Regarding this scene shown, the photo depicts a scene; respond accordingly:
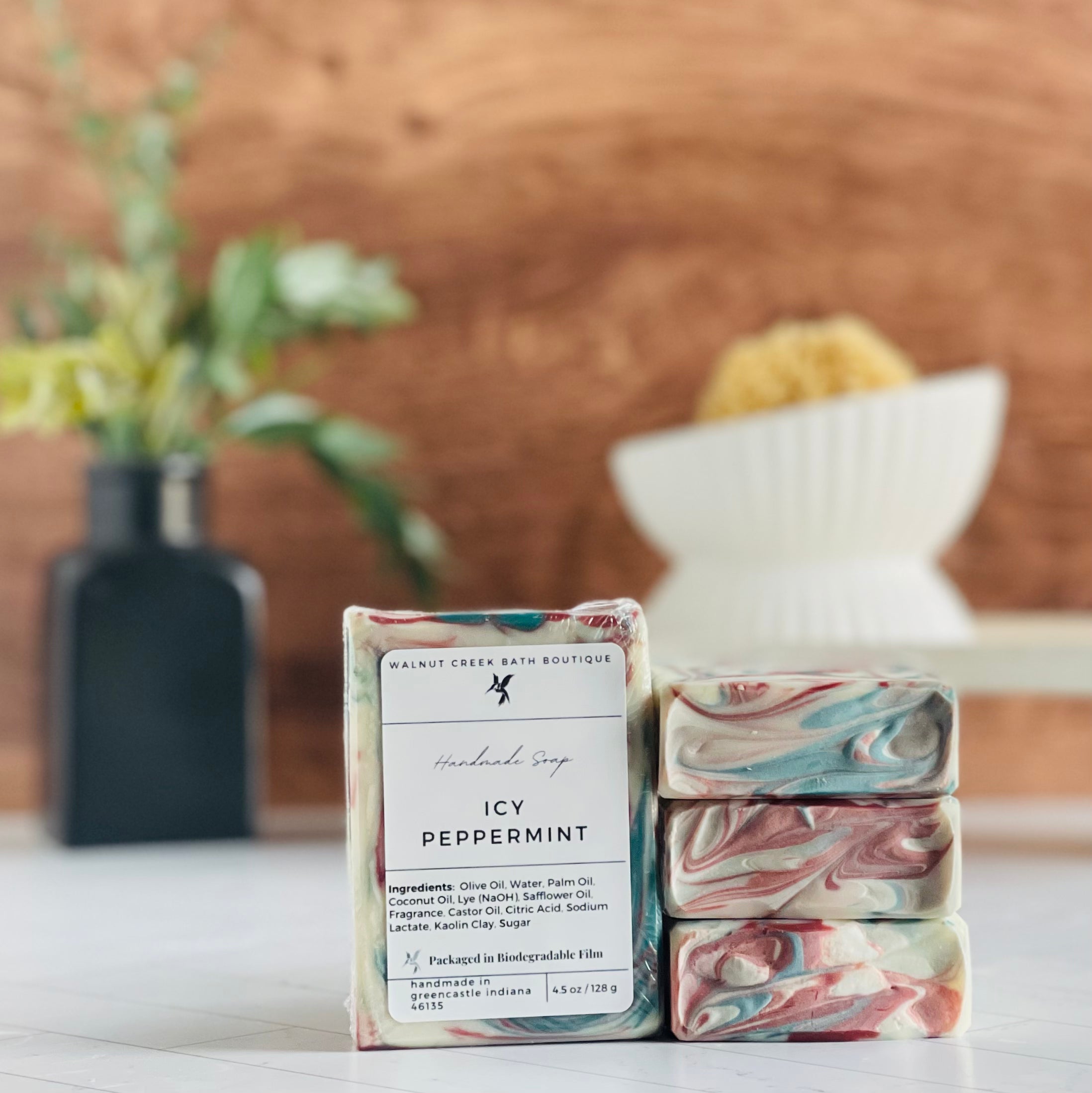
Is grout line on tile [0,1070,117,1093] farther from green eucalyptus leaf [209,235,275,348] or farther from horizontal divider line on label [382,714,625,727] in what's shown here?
green eucalyptus leaf [209,235,275,348]

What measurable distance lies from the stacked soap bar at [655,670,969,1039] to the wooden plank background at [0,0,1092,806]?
28.0 inches

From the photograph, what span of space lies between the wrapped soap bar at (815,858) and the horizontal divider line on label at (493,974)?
3 cm

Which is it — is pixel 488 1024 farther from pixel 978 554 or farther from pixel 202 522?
pixel 978 554

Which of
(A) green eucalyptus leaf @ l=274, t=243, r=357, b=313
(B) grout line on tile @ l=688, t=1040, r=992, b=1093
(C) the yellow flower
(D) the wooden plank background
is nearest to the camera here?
(B) grout line on tile @ l=688, t=1040, r=992, b=1093

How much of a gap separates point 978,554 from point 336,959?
2.39 ft

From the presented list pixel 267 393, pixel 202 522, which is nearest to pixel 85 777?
pixel 202 522

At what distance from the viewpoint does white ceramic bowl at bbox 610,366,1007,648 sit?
3.21ft

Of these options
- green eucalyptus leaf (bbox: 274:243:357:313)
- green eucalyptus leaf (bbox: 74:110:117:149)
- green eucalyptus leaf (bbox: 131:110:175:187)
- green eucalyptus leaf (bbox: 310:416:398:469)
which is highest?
green eucalyptus leaf (bbox: 74:110:117:149)

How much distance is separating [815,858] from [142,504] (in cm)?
65

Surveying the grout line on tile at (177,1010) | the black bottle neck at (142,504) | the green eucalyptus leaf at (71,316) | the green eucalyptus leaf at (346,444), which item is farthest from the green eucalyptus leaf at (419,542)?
the grout line on tile at (177,1010)

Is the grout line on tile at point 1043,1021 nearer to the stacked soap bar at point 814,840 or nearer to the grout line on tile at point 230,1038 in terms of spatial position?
the stacked soap bar at point 814,840

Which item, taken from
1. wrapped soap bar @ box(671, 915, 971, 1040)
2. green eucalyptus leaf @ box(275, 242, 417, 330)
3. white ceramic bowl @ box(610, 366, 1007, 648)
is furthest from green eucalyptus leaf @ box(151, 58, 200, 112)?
wrapped soap bar @ box(671, 915, 971, 1040)

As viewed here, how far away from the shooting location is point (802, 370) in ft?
3.32

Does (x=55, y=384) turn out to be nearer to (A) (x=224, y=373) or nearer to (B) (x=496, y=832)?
(A) (x=224, y=373)
